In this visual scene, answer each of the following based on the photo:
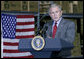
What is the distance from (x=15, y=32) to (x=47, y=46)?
24.9ft

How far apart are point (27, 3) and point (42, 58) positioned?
50.5 feet

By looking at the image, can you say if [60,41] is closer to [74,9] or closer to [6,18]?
[6,18]

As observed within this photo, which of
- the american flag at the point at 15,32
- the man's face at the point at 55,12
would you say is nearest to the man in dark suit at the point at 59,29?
the man's face at the point at 55,12

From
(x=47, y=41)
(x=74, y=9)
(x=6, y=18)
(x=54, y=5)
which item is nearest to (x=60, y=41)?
(x=47, y=41)

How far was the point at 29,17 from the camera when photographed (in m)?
9.66

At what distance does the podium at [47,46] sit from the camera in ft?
5.27

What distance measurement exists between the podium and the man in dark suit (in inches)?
2.0

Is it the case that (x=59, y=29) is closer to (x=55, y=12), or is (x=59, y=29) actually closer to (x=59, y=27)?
(x=59, y=27)

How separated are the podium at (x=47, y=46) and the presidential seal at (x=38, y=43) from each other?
0.02m

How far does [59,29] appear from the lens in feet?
6.07

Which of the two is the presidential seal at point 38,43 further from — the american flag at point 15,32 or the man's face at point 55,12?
the american flag at point 15,32

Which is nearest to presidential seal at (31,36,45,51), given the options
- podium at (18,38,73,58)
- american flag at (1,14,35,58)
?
podium at (18,38,73,58)

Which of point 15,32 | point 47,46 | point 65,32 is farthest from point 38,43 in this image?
point 15,32

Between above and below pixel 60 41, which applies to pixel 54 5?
above
